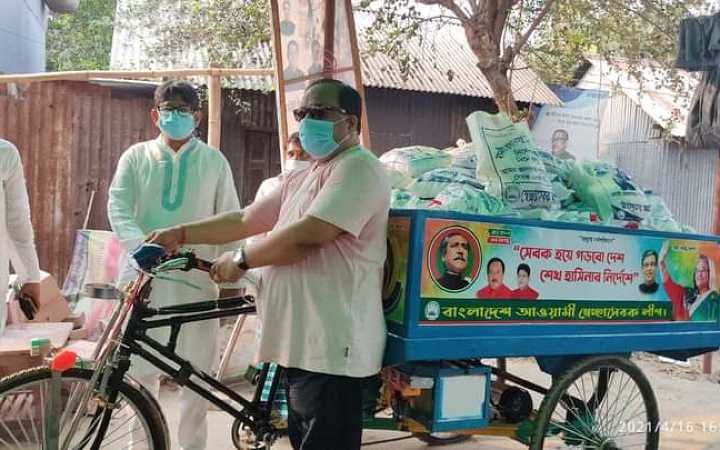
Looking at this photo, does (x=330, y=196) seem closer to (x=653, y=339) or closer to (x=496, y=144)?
(x=496, y=144)

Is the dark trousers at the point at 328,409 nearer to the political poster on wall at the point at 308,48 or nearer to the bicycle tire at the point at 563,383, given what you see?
the bicycle tire at the point at 563,383

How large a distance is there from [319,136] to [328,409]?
0.92 metres

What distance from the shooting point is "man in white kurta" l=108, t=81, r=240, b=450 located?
3.11 m

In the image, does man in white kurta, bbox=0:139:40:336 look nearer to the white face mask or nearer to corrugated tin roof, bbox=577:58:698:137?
the white face mask

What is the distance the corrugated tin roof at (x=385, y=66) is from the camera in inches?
348

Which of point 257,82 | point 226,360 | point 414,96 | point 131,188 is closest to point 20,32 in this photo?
point 257,82

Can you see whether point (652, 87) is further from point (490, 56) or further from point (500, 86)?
point (490, 56)

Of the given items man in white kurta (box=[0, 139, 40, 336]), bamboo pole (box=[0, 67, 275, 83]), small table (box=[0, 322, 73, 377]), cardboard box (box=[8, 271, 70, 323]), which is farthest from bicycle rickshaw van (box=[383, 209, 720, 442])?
cardboard box (box=[8, 271, 70, 323])

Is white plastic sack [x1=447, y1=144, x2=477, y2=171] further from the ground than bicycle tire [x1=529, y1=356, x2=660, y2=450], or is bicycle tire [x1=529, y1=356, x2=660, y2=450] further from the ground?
white plastic sack [x1=447, y1=144, x2=477, y2=171]

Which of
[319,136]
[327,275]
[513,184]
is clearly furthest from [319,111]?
[513,184]

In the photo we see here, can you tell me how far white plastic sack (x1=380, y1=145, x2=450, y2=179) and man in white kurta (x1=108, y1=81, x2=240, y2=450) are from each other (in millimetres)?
822

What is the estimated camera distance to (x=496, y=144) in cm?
300

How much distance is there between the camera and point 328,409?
234 cm

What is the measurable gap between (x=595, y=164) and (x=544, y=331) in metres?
0.96
